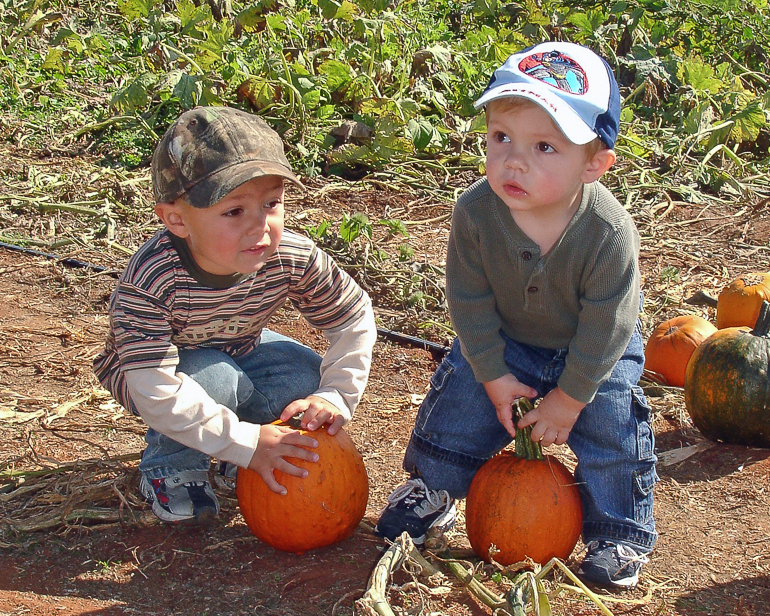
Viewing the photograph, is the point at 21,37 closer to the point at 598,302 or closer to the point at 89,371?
the point at 89,371

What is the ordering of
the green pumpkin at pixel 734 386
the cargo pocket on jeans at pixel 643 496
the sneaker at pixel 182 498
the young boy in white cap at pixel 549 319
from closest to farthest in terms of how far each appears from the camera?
1. the young boy in white cap at pixel 549 319
2. the cargo pocket on jeans at pixel 643 496
3. the sneaker at pixel 182 498
4. the green pumpkin at pixel 734 386

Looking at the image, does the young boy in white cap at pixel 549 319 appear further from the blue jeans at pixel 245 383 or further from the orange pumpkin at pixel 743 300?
the orange pumpkin at pixel 743 300

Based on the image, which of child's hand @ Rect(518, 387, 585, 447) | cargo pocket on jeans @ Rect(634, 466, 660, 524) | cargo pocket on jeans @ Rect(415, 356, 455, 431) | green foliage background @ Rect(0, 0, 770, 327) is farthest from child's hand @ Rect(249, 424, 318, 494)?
green foliage background @ Rect(0, 0, 770, 327)

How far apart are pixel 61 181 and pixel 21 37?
9.63ft

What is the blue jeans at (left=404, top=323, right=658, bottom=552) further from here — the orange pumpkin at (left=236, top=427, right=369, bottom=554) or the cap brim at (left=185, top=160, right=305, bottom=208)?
the cap brim at (left=185, top=160, right=305, bottom=208)

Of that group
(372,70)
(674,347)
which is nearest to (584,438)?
(674,347)

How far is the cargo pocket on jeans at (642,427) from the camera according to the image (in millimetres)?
2811

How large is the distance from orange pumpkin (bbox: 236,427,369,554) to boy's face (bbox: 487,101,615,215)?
3.06 feet

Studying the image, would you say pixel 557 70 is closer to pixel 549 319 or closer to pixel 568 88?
pixel 568 88

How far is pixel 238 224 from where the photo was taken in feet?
8.76

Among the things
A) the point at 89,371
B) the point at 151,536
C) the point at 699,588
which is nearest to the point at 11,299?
the point at 89,371

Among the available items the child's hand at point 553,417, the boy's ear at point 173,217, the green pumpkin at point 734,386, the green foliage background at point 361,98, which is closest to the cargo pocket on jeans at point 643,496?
the child's hand at point 553,417

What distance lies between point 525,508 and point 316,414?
2.24 feet

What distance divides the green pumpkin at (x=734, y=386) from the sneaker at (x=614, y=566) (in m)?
0.96
